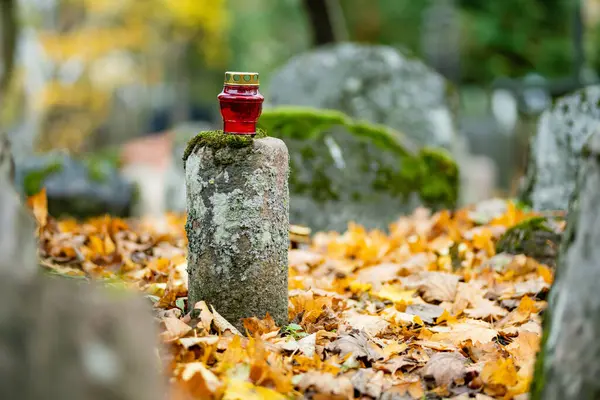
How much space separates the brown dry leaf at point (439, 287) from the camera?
3543 millimetres

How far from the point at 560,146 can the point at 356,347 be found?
3.27 metres

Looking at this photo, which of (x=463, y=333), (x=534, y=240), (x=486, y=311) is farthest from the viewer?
(x=534, y=240)

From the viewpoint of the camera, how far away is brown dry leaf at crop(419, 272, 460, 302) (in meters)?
3.54

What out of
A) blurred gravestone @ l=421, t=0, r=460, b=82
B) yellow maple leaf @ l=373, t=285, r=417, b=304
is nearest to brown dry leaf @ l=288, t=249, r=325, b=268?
yellow maple leaf @ l=373, t=285, r=417, b=304

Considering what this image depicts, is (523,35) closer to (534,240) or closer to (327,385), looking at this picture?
(534,240)

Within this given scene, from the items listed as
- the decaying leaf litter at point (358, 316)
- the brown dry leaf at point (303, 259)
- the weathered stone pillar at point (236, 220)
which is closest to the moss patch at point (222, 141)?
the weathered stone pillar at point (236, 220)

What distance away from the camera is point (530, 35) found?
72.9 feet

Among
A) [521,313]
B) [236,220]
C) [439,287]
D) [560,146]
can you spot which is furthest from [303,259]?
[560,146]

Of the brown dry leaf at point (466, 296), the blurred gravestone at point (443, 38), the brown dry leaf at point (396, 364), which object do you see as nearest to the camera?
the brown dry leaf at point (396, 364)

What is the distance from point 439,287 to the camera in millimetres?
3596

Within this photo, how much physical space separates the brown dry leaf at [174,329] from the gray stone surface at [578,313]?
1.17m

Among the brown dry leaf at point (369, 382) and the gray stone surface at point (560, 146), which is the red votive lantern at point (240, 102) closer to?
the brown dry leaf at point (369, 382)

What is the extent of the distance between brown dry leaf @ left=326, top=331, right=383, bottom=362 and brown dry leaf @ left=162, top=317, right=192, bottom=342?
20.9 inches

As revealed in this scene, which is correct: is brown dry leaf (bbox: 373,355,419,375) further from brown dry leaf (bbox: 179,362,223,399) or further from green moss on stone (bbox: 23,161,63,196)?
green moss on stone (bbox: 23,161,63,196)
